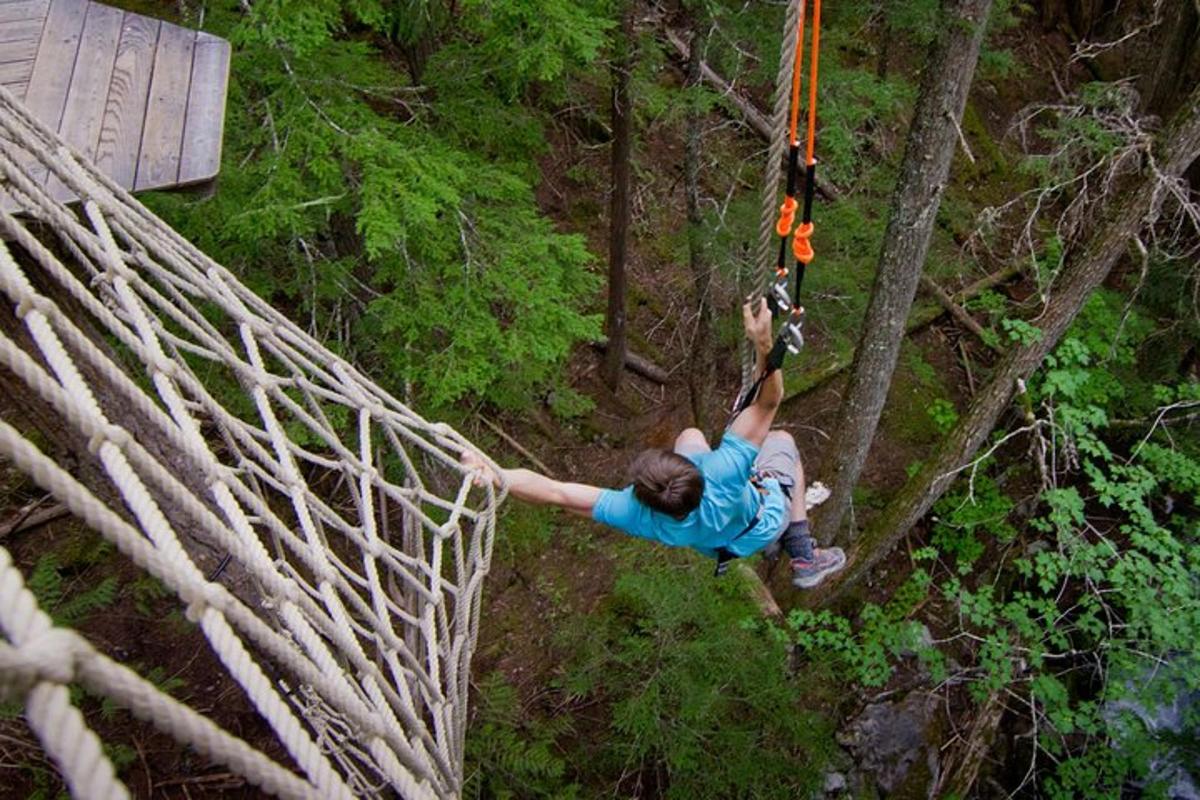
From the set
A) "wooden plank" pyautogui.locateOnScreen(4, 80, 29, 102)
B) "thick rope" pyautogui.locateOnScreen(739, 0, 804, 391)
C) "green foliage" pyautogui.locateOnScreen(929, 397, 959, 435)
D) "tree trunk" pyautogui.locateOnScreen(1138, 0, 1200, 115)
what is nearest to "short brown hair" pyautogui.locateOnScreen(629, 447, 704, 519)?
"thick rope" pyautogui.locateOnScreen(739, 0, 804, 391)

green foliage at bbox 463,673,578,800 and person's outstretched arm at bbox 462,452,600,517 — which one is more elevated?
person's outstretched arm at bbox 462,452,600,517

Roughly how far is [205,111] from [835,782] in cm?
403

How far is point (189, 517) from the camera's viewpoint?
180cm

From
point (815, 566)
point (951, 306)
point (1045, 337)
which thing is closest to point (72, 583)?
point (815, 566)

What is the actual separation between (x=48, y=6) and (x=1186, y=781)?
19.4ft

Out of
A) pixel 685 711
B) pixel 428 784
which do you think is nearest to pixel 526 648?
pixel 685 711

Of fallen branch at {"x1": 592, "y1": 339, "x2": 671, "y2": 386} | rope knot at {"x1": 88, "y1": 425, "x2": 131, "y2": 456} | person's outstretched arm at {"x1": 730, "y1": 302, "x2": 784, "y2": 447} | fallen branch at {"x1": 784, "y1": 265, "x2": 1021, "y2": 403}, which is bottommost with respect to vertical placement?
fallen branch at {"x1": 592, "y1": 339, "x2": 671, "y2": 386}

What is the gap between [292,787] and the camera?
856 mm

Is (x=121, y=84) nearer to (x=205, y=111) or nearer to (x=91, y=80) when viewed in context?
(x=91, y=80)

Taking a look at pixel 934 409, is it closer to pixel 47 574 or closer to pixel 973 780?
pixel 973 780

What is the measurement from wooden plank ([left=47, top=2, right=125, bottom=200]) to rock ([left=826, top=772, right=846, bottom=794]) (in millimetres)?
4022

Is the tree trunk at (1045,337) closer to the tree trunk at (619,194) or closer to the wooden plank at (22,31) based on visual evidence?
the tree trunk at (619,194)

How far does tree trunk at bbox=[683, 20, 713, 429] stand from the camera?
152 inches

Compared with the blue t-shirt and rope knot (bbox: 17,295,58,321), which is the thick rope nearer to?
the blue t-shirt
